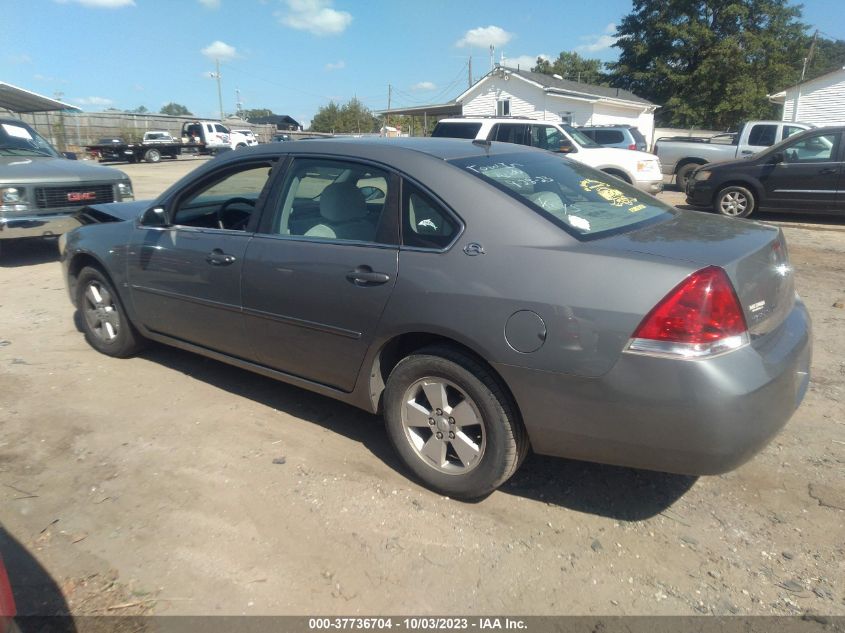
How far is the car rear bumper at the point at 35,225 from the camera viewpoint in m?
7.71

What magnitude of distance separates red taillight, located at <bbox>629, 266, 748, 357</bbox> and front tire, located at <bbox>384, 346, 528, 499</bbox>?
2.26ft

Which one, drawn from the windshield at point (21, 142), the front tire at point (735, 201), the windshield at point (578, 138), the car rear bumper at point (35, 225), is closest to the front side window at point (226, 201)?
the car rear bumper at point (35, 225)

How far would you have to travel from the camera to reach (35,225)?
7.89 meters

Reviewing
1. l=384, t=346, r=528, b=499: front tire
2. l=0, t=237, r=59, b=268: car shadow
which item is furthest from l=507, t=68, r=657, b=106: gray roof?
l=384, t=346, r=528, b=499: front tire

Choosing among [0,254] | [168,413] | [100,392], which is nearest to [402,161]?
[168,413]

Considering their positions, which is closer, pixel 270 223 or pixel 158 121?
pixel 270 223

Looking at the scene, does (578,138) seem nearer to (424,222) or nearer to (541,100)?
(424,222)

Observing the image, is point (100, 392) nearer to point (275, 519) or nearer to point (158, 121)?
point (275, 519)

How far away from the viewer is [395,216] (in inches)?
123

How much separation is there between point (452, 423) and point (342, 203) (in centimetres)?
141

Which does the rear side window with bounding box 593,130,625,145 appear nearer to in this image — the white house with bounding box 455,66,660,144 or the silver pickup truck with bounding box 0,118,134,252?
the white house with bounding box 455,66,660,144

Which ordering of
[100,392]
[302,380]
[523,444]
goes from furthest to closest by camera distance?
[100,392]
[302,380]
[523,444]

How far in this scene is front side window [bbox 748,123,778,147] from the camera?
17.7 meters

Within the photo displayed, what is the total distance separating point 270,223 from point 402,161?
0.91 m
